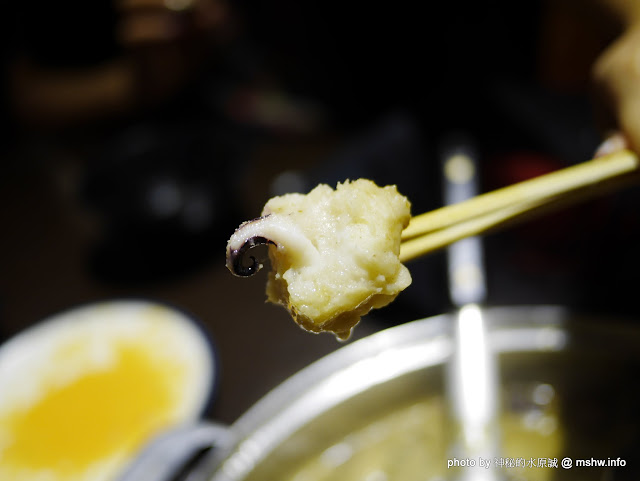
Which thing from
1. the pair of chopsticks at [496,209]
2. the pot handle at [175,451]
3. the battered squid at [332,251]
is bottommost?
the pot handle at [175,451]

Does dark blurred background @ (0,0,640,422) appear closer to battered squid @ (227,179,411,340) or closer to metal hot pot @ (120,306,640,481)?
metal hot pot @ (120,306,640,481)

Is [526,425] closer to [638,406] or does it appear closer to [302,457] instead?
[638,406]

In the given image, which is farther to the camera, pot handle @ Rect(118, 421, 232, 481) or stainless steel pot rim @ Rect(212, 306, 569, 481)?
stainless steel pot rim @ Rect(212, 306, 569, 481)

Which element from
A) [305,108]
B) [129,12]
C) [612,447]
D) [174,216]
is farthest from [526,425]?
[129,12]

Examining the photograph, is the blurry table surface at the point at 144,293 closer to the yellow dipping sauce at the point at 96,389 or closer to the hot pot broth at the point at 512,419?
the yellow dipping sauce at the point at 96,389

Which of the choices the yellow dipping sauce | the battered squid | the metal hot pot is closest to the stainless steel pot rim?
the metal hot pot

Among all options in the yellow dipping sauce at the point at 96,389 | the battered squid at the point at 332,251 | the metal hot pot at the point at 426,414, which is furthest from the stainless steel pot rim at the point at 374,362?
the battered squid at the point at 332,251
